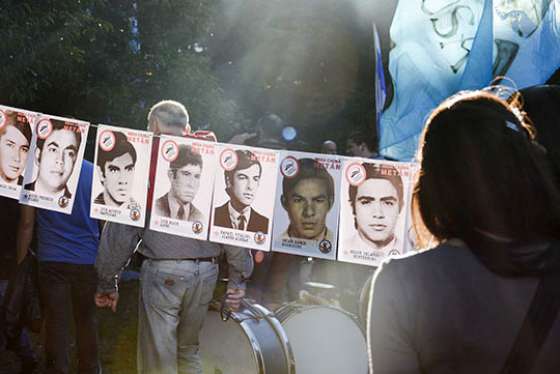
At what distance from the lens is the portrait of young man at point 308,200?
4.64m

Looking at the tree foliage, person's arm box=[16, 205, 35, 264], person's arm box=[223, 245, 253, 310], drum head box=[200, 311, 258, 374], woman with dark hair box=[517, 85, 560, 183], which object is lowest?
drum head box=[200, 311, 258, 374]

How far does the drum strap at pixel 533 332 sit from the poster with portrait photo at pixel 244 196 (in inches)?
119

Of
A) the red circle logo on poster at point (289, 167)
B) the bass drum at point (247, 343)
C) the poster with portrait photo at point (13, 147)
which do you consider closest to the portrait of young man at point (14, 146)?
the poster with portrait photo at point (13, 147)

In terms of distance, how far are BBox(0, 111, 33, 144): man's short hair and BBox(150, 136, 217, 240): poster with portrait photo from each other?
36.9 inches

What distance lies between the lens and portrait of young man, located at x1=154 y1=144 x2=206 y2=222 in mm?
4898

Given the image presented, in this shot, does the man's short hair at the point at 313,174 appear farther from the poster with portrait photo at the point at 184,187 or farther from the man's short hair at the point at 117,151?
the man's short hair at the point at 117,151

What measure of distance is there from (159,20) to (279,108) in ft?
21.6

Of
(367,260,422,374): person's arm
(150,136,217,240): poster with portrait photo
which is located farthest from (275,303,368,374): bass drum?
(367,260,422,374): person's arm

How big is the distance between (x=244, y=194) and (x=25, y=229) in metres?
1.78

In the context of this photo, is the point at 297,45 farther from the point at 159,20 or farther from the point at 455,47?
the point at 455,47

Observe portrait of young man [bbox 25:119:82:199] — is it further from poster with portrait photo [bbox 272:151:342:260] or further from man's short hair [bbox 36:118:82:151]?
poster with portrait photo [bbox 272:151:342:260]

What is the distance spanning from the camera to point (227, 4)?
1853cm

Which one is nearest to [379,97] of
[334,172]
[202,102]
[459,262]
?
[334,172]

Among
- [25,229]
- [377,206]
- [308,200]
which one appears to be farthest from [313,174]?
[25,229]
